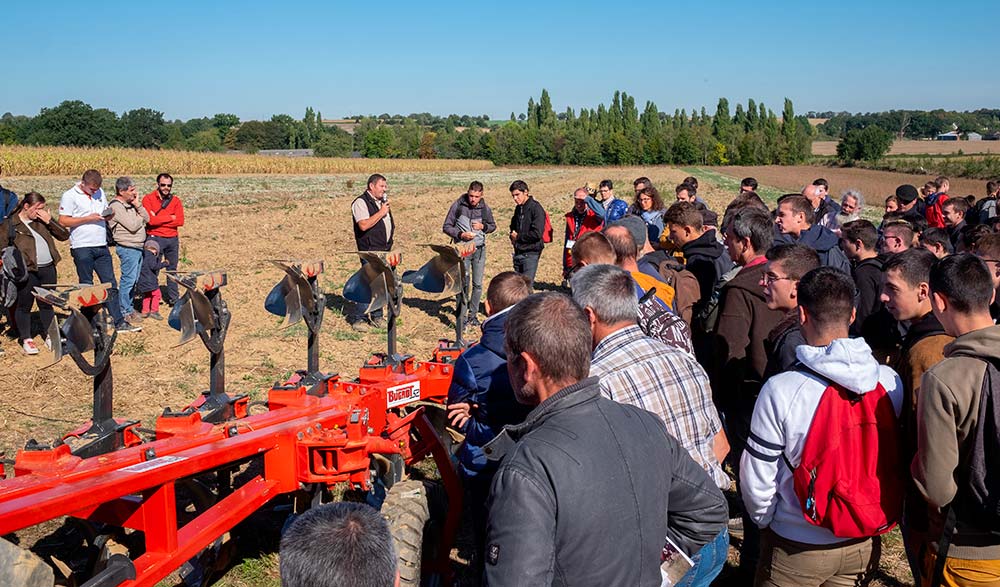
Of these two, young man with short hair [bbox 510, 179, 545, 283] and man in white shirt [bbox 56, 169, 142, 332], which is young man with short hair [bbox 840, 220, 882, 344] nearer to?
young man with short hair [bbox 510, 179, 545, 283]

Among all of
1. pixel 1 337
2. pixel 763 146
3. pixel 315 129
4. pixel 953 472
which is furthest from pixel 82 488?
pixel 315 129

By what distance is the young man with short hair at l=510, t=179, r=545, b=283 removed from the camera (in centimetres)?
1048

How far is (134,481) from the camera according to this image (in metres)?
2.93

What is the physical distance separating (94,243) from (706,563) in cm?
871

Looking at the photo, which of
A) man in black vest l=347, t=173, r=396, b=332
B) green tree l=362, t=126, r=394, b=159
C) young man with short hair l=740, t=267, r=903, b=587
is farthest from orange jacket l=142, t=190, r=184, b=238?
green tree l=362, t=126, r=394, b=159

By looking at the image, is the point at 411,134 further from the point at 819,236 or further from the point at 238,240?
the point at 819,236

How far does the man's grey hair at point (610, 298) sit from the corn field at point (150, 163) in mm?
34391

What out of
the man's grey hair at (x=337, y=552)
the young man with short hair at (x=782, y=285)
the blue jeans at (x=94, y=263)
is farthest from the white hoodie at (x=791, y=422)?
the blue jeans at (x=94, y=263)

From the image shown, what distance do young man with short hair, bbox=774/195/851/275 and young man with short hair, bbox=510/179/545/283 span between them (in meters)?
4.24

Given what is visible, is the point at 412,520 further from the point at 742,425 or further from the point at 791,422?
the point at 742,425

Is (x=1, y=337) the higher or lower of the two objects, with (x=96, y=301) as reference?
lower

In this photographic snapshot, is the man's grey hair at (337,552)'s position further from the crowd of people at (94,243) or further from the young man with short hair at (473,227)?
the young man with short hair at (473,227)

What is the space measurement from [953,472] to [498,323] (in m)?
1.93

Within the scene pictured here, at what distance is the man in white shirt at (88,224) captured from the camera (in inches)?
369
